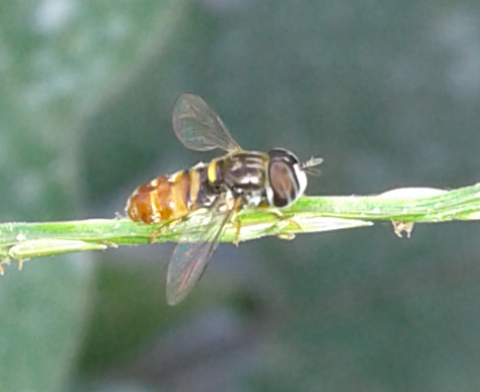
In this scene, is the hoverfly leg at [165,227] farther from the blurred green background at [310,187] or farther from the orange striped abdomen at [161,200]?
the blurred green background at [310,187]

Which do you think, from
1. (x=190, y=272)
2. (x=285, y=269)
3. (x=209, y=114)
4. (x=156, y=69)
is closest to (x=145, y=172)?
(x=156, y=69)

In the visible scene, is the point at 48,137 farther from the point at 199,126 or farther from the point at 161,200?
the point at 161,200

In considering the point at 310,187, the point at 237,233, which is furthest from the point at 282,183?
the point at 310,187

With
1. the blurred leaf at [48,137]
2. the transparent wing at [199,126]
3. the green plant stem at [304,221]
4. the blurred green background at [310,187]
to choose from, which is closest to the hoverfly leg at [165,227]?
the green plant stem at [304,221]

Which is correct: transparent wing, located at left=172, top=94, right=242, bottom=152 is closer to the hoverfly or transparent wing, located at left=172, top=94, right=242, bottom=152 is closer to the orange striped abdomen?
the hoverfly

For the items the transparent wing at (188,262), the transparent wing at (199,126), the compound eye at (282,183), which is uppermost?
the transparent wing at (199,126)

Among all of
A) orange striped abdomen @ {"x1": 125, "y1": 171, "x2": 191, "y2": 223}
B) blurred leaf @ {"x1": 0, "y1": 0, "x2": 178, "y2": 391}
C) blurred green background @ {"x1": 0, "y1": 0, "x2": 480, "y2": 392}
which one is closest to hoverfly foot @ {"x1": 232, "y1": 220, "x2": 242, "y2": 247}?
orange striped abdomen @ {"x1": 125, "y1": 171, "x2": 191, "y2": 223}

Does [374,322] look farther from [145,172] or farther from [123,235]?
[123,235]
